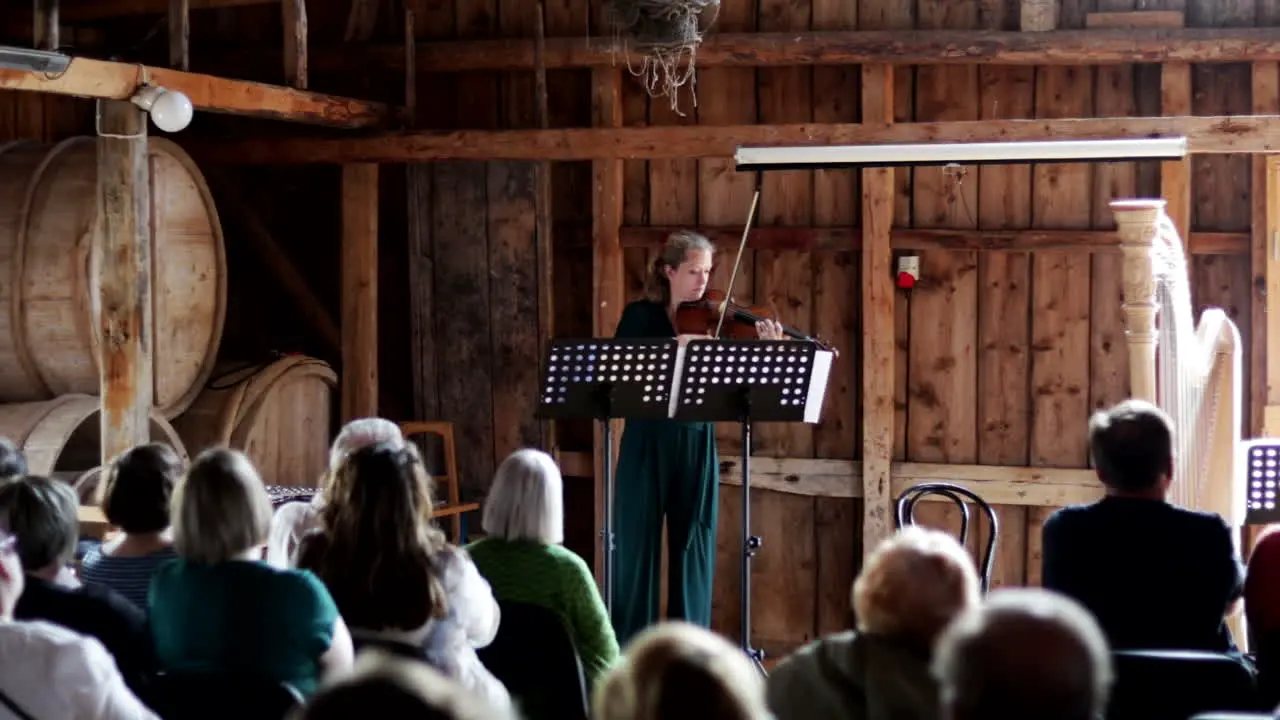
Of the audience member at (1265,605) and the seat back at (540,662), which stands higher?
the audience member at (1265,605)

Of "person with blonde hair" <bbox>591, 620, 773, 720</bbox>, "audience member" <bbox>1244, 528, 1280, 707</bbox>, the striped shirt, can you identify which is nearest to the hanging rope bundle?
the striped shirt

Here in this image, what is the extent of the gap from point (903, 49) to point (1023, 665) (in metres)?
6.12

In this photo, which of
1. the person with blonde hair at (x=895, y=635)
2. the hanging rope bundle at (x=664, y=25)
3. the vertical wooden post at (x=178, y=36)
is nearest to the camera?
the person with blonde hair at (x=895, y=635)

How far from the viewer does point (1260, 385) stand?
7582mm

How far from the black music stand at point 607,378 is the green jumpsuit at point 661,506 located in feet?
2.67

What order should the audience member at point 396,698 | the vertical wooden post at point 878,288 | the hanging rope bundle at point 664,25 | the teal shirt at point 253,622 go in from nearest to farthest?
the audience member at point 396,698 → the teal shirt at point 253,622 → the hanging rope bundle at point 664,25 → the vertical wooden post at point 878,288

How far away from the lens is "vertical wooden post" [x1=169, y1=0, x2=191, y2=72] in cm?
695

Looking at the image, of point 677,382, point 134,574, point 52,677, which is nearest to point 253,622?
point 52,677

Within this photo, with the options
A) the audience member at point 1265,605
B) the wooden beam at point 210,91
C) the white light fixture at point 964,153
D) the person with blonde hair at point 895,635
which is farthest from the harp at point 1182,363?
the wooden beam at point 210,91

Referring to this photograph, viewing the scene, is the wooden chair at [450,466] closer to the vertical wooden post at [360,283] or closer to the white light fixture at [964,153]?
the vertical wooden post at [360,283]

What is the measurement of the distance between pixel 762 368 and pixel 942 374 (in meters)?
2.66

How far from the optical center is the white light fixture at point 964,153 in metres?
5.61

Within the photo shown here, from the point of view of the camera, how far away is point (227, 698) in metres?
3.04

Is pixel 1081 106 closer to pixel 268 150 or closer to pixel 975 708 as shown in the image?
pixel 268 150
